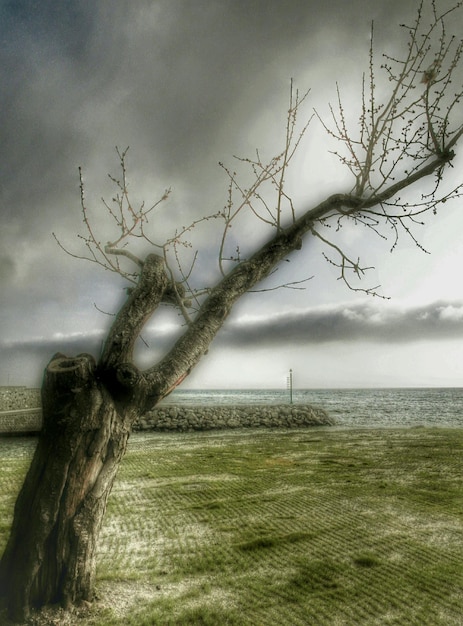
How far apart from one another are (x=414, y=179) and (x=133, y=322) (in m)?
2.64

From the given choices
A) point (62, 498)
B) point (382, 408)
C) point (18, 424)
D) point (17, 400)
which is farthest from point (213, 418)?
point (382, 408)

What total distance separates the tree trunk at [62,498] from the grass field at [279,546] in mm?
228

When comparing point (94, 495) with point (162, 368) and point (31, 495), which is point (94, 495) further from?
point (162, 368)

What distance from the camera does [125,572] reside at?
371 centimetres

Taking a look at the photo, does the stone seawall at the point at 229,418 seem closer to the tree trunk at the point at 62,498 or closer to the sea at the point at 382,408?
the sea at the point at 382,408

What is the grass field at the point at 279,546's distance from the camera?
303 cm

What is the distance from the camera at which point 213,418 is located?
21.0 meters

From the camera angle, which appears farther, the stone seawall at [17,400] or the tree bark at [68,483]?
the stone seawall at [17,400]

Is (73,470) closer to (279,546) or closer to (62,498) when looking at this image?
(62,498)

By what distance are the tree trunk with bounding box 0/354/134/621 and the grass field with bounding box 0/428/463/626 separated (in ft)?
0.75

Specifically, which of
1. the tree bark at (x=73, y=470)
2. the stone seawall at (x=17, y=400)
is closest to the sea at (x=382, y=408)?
the tree bark at (x=73, y=470)

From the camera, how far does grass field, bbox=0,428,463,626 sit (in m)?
3.03

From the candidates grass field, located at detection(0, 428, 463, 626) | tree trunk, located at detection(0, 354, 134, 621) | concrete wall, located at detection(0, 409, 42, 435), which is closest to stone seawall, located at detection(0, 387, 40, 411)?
concrete wall, located at detection(0, 409, 42, 435)

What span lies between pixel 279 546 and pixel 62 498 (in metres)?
2.42
